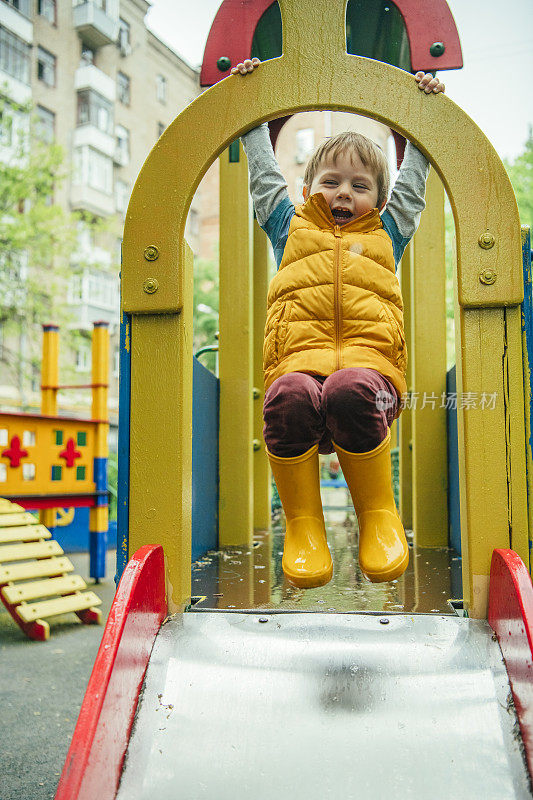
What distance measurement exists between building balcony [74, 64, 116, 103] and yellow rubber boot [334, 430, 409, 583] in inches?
721

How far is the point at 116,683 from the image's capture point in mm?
1150

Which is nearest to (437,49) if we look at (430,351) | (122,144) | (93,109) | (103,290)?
(430,351)

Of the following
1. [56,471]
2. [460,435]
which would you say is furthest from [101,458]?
[460,435]

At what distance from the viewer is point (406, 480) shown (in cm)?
348

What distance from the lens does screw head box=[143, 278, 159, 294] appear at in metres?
1.50

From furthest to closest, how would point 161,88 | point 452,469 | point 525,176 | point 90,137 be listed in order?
1. point 161,88
2. point 90,137
3. point 525,176
4. point 452,469

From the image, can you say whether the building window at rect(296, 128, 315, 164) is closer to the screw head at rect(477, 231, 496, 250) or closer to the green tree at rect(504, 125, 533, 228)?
the screw head at rect(477, 231, 496, 250)

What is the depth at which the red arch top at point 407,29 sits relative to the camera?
1.58 m

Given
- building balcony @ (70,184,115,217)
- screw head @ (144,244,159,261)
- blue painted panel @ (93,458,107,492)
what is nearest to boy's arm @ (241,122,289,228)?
screw head @ (144,244,159,261)

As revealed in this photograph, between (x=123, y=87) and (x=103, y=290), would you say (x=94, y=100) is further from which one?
(x=103, y=290)

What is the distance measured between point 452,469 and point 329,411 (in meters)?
1.68

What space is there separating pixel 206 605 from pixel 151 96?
19652mm

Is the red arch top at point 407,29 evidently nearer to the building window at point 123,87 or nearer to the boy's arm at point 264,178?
the boy's arm at point 264,178

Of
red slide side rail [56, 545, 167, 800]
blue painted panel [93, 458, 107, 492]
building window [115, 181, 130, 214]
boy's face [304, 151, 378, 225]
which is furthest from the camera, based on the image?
building window [115, 181, 130, 214]
